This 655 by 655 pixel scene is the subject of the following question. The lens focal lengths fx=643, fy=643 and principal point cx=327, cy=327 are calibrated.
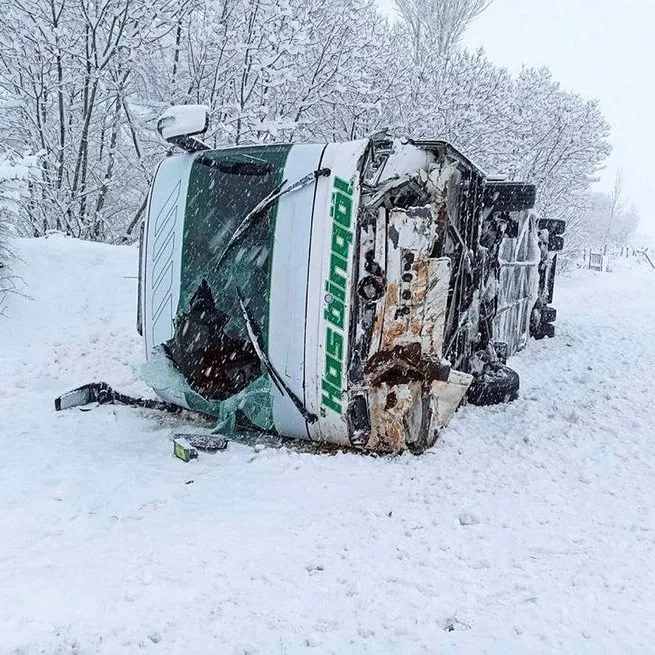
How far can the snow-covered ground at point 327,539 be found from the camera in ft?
6.70

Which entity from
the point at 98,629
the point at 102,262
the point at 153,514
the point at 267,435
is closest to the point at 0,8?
the point at 102,262

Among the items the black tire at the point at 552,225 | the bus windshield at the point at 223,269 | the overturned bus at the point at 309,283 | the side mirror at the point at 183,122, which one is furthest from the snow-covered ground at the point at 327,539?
the black tire at the point at 552,225

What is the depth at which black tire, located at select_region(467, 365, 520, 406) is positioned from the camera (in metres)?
5.14

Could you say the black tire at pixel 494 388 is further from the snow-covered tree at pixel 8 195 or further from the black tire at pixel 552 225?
the snow-covered tree at pixel 8 195

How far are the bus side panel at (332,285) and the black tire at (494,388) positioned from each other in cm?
185

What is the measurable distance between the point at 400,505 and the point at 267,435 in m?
1.19

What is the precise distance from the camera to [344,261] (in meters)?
3.47

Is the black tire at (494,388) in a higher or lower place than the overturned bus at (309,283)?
lower

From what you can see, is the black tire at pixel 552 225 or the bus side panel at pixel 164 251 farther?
the black tire at pixel 552 225

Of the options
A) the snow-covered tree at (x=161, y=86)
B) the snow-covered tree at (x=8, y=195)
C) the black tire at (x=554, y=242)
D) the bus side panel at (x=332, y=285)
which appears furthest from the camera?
the snow-covered tree at (x=161, y=86)

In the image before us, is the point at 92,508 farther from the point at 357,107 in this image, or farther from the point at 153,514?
the point at 357,107

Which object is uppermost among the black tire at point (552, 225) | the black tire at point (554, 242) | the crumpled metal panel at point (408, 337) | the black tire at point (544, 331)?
the black tire at point (552, 225)

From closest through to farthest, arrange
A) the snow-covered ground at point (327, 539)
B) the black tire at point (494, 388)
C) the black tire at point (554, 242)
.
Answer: the snow-covered ground at point (327, 539), the black tire at point (494, 388), the black tire at point (554, 242)

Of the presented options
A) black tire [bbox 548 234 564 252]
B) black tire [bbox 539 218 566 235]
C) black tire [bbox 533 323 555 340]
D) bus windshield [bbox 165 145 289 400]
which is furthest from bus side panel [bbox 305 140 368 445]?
black tire [bbox 548 234 564 252]
